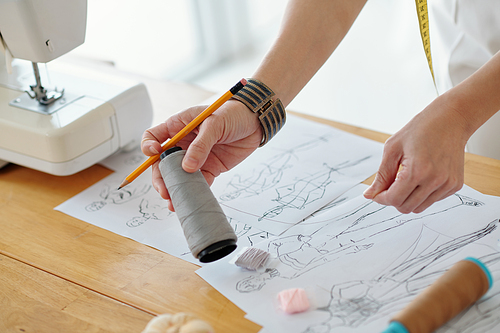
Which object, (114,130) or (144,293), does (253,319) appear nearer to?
(144,293)

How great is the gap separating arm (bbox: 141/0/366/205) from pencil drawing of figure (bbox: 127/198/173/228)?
120 mm

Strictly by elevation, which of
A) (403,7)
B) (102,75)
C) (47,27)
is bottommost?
(403,7)

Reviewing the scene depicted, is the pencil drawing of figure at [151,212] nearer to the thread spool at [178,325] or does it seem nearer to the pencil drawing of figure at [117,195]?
the pencil drawing of figure at [117,195]

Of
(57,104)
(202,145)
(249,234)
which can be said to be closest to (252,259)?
(249,234)

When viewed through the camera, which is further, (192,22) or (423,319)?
(192,22)

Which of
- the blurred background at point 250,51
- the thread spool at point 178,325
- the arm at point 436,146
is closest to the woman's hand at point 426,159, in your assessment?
the arm at point 436,146

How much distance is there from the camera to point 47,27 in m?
1.03

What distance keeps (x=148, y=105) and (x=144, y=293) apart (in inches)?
23.1

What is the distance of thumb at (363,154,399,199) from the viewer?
81cm

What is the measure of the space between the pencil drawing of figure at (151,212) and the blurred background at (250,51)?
5.37 feet

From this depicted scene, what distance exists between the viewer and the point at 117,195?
1.10 metres

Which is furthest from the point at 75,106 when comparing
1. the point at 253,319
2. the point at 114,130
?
the point at 253,319

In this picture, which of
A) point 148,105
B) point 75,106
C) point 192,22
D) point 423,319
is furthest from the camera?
point 192,22

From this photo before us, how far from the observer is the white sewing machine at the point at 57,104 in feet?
3.37
